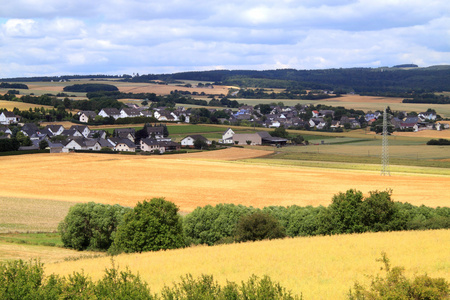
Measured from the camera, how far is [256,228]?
32.8 m

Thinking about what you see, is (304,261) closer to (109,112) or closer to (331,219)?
(331,219)

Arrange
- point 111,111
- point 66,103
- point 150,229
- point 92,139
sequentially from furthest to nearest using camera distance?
point 66,103 < point 111,111 < point 92,139 < point 150,229

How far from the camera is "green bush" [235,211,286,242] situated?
32688 millimetres

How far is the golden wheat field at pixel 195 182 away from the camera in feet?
169

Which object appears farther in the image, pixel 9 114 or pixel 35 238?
pixel 9 114

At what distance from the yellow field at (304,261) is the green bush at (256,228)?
269 centimetres

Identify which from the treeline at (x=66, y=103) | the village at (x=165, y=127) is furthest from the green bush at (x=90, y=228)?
the treeline at (x=66, y=103)

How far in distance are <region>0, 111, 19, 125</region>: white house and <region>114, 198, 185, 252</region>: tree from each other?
115m

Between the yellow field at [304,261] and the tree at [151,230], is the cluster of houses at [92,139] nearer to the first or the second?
the tree at [151,230]

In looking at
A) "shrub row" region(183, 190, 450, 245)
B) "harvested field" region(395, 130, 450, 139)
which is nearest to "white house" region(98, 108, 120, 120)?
"harvested field" region(395, 130, 450, 139)

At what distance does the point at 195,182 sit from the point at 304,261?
→ 4000 centimetres

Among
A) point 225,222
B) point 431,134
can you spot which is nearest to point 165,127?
point 431,134

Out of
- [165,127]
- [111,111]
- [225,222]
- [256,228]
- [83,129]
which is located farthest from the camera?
[111,111]

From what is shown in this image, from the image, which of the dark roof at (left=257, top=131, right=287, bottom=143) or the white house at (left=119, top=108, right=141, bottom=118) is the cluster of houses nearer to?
the dark roof at (left=257, top=131, right=287, bottom=143)
